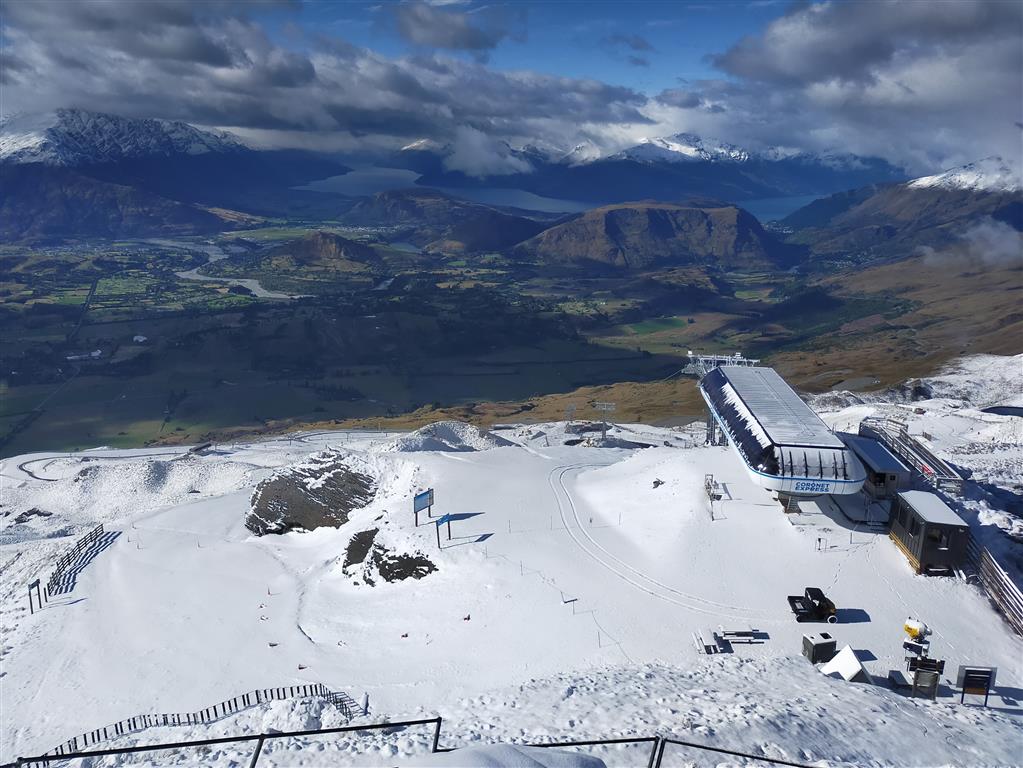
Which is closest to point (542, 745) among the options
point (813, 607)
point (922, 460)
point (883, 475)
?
point (813, 607)

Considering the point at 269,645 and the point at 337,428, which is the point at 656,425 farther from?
the point at 269,645

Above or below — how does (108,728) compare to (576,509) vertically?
below

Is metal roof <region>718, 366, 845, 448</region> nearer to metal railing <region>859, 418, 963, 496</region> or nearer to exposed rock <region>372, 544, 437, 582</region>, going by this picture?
metal railing <region>859, 418, 963, 496</region>

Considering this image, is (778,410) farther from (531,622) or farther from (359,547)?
(359,547)

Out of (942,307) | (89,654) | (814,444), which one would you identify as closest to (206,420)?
(89,654)

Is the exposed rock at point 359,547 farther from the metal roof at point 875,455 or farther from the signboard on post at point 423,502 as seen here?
the metal roof at point 875,455

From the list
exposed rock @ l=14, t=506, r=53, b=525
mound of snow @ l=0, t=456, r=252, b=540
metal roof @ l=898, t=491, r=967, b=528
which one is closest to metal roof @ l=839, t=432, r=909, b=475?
metal roof @ l=898, t=491, r=967, b=528
